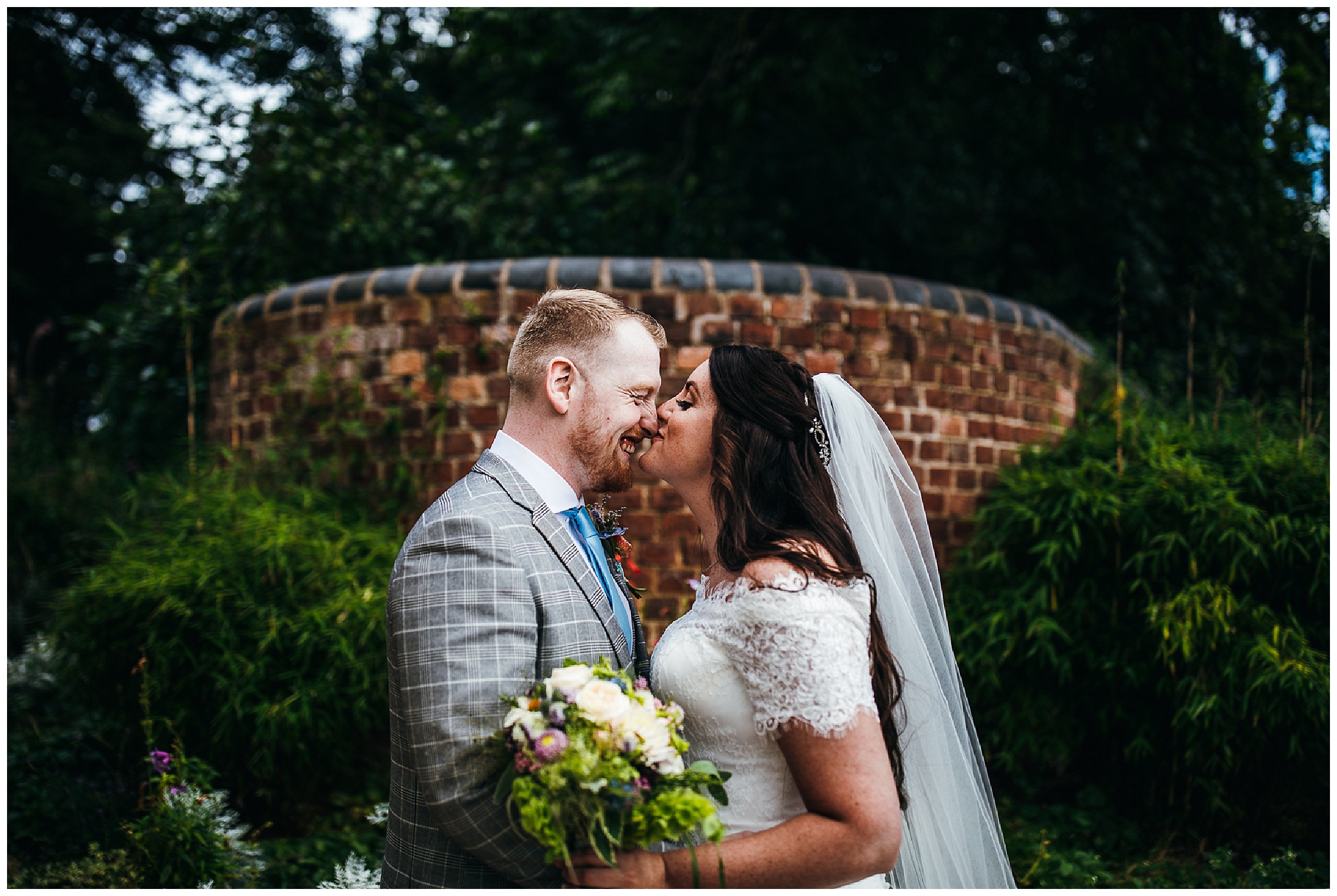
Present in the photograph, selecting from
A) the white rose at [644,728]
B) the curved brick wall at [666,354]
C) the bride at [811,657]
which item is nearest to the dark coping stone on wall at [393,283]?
the curved brick wall at [666,354]

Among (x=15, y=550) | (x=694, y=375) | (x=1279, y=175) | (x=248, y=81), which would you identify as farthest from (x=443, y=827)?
(x=248, y=81)

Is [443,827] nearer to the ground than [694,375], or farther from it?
nearer to the ground

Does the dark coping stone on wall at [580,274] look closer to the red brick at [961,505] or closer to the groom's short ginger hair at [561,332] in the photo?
the red brick at [961,505]

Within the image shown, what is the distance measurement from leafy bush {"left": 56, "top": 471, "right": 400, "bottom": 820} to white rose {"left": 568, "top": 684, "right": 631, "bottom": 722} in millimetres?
2395

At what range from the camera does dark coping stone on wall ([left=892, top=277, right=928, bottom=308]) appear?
4.41 m

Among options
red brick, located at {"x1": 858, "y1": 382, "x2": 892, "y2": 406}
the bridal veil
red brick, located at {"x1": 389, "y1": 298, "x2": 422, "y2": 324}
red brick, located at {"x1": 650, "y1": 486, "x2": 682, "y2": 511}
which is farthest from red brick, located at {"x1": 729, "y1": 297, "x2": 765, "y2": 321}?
the bridal veil

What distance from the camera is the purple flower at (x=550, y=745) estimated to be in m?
1.42

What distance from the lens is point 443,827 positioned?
1576mm

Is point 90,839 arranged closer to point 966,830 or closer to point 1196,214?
point 966,830

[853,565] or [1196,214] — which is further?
[1196,214]

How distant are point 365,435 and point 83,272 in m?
7.63

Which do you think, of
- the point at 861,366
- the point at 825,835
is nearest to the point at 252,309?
the point at 861,366

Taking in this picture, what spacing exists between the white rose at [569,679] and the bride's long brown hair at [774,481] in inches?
19.0

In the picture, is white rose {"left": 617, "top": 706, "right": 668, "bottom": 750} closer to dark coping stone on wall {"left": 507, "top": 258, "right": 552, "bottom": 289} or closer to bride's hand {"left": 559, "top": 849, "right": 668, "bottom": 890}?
bride's hand {"left": 559, "top": 849, "right": 668, "bottom": 890}
